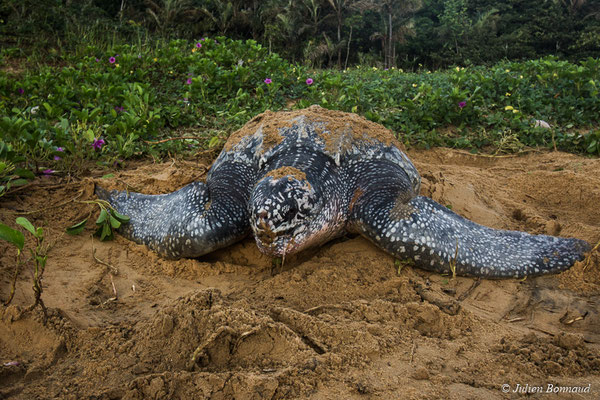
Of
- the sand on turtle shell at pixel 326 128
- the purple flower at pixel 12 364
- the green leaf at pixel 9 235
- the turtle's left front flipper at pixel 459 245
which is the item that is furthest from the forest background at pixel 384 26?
the purple flower at pixel 12 364

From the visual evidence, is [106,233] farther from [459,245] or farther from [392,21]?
[392,21]

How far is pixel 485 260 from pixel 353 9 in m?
24.4

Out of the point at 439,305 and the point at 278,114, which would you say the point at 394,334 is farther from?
the point at 278,114

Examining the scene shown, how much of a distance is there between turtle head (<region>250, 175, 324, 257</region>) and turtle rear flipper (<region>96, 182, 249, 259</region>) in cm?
30

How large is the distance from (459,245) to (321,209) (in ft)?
2.82

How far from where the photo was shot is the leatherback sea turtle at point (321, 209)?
2414mm

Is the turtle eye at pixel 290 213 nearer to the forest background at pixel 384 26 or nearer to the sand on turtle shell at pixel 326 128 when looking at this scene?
the sand on turtle shell at pixel 326 128

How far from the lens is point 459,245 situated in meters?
2.46

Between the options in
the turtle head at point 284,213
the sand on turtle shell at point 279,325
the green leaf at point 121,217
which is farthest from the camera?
the green leaf at point 121,217

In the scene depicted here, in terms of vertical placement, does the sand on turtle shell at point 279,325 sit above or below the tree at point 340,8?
above

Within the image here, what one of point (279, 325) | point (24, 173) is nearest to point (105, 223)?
point (24, 173)

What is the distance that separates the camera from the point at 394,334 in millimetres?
1800

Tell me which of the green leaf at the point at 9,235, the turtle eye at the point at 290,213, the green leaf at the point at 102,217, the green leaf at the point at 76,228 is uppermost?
the green leaf at the point at 9,235

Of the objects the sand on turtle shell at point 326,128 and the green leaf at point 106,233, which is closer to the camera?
the green leaf at point 106,233
